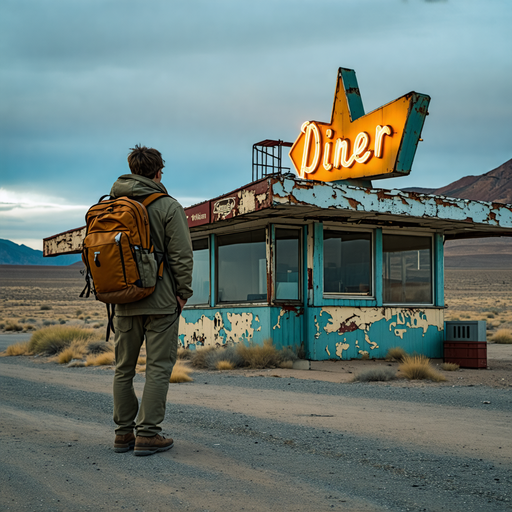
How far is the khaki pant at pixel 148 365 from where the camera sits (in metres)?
4.38

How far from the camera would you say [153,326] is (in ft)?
14.4

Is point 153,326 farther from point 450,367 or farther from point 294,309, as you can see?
point 450,367

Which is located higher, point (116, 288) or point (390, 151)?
point (390, 151)

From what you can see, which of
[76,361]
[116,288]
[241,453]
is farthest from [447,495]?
[76,361]

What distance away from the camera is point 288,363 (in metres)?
11.1

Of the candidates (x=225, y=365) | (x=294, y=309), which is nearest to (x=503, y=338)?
(x=294, y=309)

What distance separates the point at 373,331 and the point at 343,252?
5.21 ft

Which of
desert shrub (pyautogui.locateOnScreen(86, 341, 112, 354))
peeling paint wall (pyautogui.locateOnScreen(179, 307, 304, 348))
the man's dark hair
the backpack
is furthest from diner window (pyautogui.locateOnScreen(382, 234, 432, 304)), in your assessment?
the backpack

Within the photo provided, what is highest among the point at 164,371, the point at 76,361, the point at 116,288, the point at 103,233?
the point at 103,233

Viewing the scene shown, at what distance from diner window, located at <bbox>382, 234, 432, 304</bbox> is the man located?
8758 mm

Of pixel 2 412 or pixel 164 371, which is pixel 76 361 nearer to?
pixel 2 412

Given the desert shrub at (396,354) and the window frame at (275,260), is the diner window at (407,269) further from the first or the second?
the window frame at (275,260)

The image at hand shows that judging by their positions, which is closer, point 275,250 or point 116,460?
point 116,460

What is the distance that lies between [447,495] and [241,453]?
1517 mm
